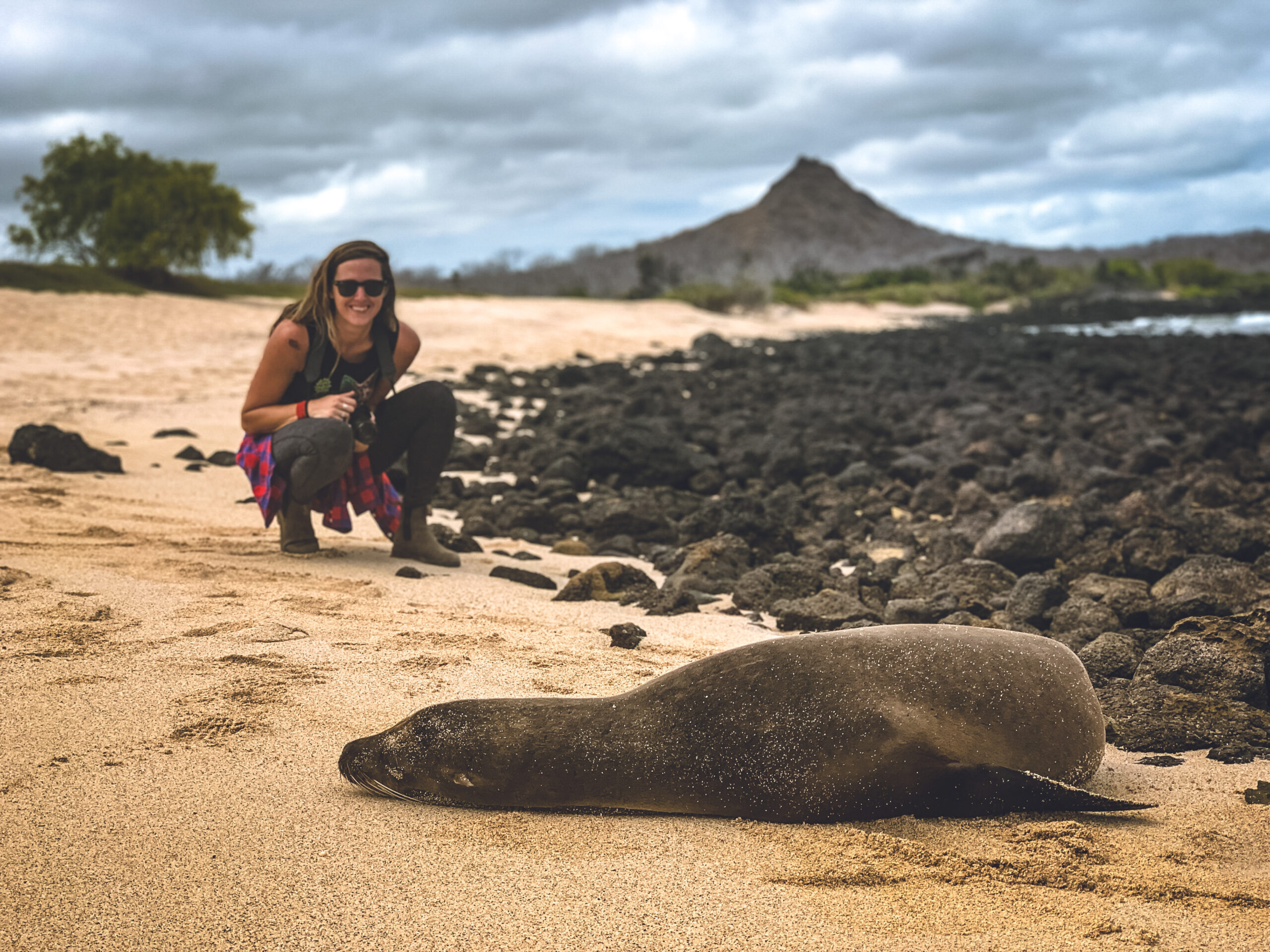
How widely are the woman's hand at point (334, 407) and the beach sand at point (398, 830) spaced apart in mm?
650

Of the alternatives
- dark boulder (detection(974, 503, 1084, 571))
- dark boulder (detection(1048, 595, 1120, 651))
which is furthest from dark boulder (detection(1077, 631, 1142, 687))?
dark boulder (detection(974, 503, 1084, 571))

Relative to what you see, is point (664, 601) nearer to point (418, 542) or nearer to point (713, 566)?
point (713, 566)

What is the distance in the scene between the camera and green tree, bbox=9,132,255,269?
2631 centimetres

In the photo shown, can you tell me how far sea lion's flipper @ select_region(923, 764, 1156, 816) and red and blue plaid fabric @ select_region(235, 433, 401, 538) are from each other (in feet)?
9.43

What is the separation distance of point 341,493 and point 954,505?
342 cm

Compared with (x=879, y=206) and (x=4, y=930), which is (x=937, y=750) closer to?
(x=4, y=930)

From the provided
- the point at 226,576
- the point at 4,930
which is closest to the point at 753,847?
the point at 4,930

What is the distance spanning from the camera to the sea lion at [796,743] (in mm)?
2256

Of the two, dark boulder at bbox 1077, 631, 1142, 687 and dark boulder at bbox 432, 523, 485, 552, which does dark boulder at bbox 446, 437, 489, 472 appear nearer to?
dark boulder at bbox 432, 523, 485, 552

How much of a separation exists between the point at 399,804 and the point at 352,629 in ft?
3.57

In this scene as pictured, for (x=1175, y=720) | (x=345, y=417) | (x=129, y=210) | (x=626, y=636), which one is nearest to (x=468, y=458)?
(x=345, y=417)

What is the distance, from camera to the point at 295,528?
4383 millimetres

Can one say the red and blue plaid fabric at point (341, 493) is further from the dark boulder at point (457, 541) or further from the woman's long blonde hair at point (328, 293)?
the woman's long blonde hair at point (328, 293)

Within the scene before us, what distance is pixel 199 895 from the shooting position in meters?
1.88
